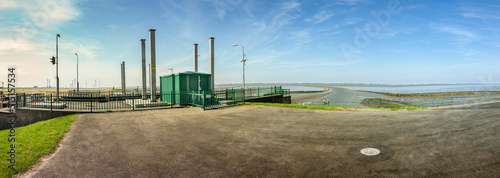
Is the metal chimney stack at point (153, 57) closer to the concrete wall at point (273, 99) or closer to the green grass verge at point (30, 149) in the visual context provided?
the concrete wall at point (273, 99)

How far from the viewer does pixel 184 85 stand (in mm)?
17391

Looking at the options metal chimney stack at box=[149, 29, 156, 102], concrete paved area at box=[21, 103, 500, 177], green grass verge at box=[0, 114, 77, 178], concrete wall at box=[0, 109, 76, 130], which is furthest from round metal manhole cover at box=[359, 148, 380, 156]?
metal chimney stack at box=[149, 29, 156, 102]

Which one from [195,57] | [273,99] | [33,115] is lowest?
[33,115]

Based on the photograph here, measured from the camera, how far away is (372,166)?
16.3 feet

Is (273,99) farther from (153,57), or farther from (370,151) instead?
(370,151)

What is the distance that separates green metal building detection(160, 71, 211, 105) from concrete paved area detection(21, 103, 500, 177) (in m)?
7.24

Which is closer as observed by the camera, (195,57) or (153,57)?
(153,57)

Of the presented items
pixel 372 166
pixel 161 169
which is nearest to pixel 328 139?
pixel 372 166

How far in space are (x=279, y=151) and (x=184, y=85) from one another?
1298 centimetres

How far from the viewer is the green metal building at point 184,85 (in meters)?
16.9

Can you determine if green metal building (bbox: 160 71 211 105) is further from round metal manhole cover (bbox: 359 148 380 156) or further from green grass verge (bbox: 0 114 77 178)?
round metal manhole cover (bbox: 359 148 380 156)

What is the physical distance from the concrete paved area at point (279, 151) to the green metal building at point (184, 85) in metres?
7.24

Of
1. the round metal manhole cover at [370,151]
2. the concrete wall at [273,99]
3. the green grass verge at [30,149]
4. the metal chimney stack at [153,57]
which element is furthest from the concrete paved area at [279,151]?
the concrete wall at [273,99]

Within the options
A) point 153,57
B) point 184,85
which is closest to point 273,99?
point 184,85
